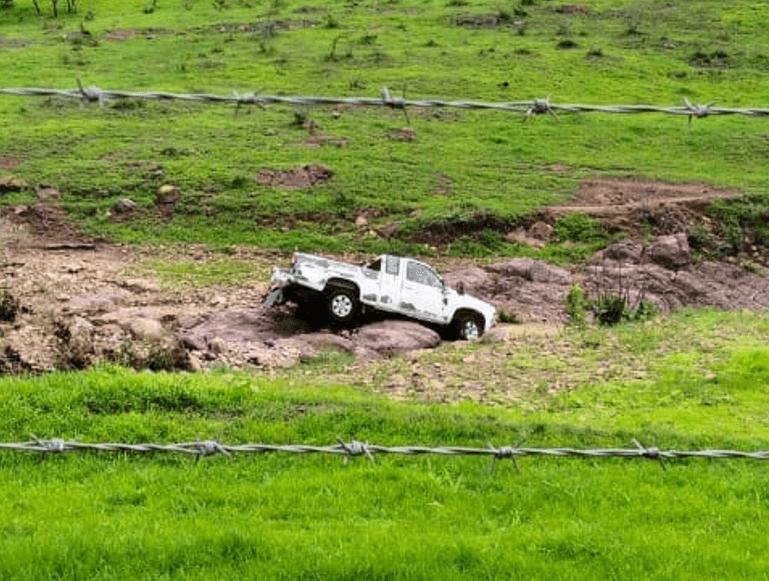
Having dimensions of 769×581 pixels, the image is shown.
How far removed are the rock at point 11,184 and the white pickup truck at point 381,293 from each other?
924 centimetres

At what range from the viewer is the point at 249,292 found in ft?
63.7

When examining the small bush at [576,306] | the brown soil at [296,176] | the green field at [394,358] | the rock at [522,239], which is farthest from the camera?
the brown soil at [296,176]

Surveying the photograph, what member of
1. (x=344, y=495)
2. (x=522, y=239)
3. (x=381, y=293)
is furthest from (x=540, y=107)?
(x=522, y=239)

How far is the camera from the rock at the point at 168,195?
23.9 metres

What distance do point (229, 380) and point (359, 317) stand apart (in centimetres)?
711

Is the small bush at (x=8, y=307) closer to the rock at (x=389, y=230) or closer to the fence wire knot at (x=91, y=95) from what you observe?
the rock at (x=389, y=230)

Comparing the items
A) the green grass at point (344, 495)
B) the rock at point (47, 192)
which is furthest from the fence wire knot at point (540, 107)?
the rock at point (47, 192)

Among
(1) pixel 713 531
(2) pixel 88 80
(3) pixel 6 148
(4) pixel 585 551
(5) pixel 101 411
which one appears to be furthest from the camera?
(2) pixel 88 80

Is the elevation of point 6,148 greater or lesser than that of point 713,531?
lesser

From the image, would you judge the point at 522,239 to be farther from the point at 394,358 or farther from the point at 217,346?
the point at 217,346

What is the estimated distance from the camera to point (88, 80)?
1287 inches

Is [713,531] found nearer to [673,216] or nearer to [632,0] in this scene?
[673,216]

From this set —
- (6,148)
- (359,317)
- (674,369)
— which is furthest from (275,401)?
(6,148)

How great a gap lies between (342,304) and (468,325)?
210 centimetres
